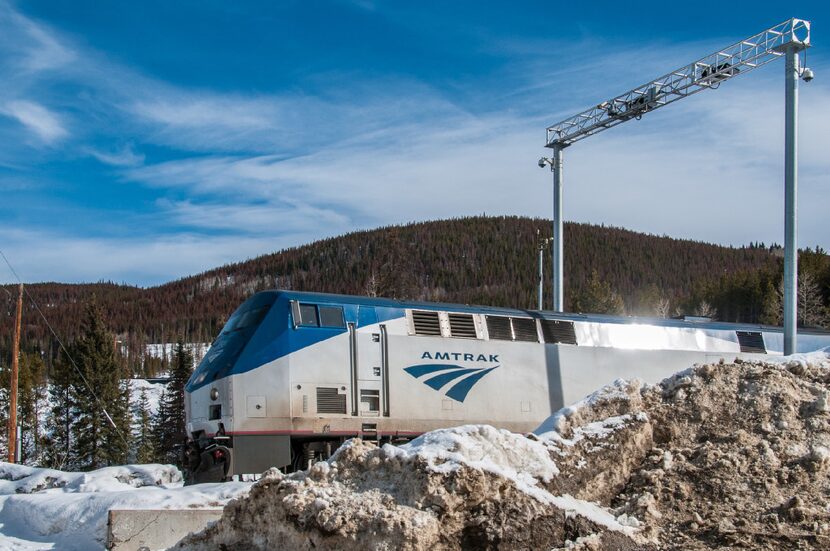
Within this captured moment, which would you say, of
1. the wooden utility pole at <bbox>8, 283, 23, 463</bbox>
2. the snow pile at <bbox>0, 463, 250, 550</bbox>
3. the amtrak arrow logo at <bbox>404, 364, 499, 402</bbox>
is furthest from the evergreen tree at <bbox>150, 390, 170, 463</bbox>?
the snow pile at <bbox>0, 463, 250, 550</bbox>

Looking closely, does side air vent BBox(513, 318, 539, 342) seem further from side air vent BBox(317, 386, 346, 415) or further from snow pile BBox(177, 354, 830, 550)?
snow pile BBox(177, 354, 830, 550)

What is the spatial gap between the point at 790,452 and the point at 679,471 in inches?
48.7

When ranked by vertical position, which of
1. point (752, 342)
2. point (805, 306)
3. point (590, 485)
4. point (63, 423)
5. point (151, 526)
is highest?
point (752, 342)

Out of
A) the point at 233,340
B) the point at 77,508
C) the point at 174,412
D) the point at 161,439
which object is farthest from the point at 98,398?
the point at 77,508

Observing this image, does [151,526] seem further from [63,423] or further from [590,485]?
[63,423]

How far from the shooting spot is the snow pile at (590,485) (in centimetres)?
698

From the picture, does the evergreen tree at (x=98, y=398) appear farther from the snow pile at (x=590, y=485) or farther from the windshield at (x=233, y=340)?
the snow pile at (x=590, y=485)

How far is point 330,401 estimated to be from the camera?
14375mm

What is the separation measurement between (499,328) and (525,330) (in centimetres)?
62

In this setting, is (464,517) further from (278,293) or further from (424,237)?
(424,237)

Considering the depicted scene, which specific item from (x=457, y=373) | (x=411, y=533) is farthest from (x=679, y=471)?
(x=457, y=373)

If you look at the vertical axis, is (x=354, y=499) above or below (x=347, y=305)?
below

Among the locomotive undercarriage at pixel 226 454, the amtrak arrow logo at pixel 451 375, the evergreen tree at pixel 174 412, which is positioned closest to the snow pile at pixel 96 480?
the locomotive undercarriage at pixel 226 454

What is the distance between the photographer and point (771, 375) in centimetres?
963
